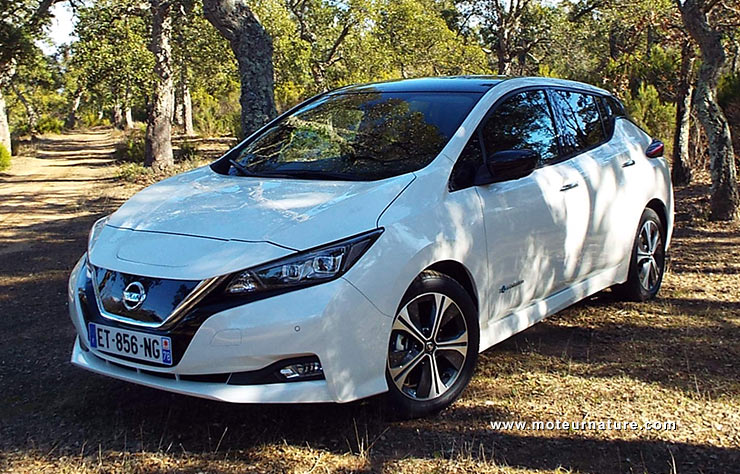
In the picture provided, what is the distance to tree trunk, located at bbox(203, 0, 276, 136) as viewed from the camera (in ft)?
31.3

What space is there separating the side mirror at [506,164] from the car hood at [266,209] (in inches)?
20.4

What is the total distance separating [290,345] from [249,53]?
23.7ft

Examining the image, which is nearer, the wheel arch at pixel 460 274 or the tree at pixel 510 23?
the wheel arch at pixel 460 274

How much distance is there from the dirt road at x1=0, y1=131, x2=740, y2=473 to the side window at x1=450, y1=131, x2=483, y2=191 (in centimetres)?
115

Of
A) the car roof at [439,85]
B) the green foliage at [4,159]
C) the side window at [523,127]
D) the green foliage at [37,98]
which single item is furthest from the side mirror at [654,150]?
the green foliage at [37,98]

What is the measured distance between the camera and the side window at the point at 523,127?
4328mm

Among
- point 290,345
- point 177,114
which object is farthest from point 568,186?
point 177,114

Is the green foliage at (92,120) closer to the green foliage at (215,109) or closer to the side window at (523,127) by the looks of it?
the green foliage at (215,109)

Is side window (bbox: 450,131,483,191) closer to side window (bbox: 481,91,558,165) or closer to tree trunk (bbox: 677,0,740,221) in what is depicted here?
side window (bbox: 481,91,558,165)

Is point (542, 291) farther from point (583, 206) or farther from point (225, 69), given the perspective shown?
point (225, 69)

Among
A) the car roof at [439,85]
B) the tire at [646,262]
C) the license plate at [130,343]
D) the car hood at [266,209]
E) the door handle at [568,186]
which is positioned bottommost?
the tire at [646,262]

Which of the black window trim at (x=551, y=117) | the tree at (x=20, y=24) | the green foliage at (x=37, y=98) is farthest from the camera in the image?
the green foliage at (x=37, y=98)

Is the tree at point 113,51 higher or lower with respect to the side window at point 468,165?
higher

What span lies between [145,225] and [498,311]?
1939 mm
